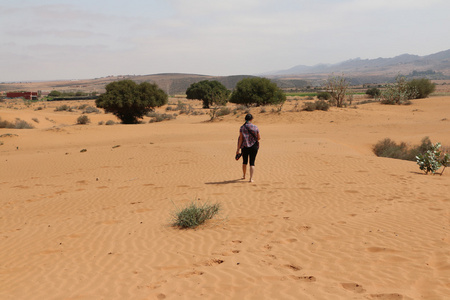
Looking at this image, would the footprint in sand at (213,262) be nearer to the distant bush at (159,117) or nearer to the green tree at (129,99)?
the green tree at (129,99)

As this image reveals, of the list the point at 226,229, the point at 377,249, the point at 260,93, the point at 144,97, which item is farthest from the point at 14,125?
the point at 377,249

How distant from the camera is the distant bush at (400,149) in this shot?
17.0m

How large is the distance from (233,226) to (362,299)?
3309 mm

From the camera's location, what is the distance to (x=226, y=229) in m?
6.65

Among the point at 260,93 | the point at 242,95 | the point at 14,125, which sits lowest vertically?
the point at 14,125

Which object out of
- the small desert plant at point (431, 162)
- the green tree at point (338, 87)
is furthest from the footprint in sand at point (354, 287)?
the green tree at point (338, 87)

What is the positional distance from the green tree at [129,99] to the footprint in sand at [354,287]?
1259 inches

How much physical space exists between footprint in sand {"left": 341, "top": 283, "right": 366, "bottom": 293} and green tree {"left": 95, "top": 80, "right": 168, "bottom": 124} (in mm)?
31985

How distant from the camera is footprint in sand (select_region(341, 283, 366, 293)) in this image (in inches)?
157

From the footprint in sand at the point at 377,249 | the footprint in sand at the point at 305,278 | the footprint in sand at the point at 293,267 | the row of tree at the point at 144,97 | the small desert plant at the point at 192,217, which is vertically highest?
the row of tree at the point at 144,97

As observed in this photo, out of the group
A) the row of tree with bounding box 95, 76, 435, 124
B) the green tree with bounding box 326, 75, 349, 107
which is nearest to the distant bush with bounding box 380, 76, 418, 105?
the row of tree with bounding box 95, 76, 435, 124

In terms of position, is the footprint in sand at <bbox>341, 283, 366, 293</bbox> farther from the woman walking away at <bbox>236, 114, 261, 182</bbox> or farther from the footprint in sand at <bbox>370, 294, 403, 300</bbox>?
the woman walking away at <bbox>236, 114, 261, 182</bbox>

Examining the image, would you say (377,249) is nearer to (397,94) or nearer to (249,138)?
(249,138)

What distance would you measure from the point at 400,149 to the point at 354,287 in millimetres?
15578
